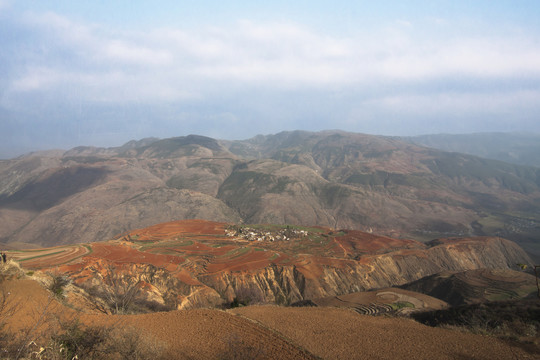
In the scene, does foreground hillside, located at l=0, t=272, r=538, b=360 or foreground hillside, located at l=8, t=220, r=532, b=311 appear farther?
foreground hillside, located at l=8, t=220, r=532, b=311

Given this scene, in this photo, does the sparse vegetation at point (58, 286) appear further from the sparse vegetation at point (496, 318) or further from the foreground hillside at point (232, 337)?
the sparse vegetation at point (496, 318)

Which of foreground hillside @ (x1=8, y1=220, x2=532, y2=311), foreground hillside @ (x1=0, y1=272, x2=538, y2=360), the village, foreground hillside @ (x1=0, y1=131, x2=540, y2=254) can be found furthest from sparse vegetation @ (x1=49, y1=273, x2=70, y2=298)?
foreground hillside @ (x1=0, y1=131, x2=540, y2=254)

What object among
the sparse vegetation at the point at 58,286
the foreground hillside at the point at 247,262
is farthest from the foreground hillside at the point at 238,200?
the sparse vegetation at the point at 58,286

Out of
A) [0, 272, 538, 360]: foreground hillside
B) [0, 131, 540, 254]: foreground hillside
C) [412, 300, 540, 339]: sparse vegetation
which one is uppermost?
[0, 272, 538, 360]: foreground hillside

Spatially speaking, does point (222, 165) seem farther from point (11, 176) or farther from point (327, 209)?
point (11, 176)

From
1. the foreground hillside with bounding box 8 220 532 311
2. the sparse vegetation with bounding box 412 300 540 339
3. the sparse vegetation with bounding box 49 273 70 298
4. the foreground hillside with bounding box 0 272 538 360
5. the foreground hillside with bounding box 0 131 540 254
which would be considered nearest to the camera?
the foreground hillside with bounding box 0 272 538 360

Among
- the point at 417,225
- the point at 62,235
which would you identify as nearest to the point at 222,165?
the point at 62,235

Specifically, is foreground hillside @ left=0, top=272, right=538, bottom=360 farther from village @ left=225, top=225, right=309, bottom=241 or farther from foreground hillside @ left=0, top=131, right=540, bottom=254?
foreground hillside @ left=0, top=131, right=540, bottom=254

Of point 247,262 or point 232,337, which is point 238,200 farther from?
point 232,337
